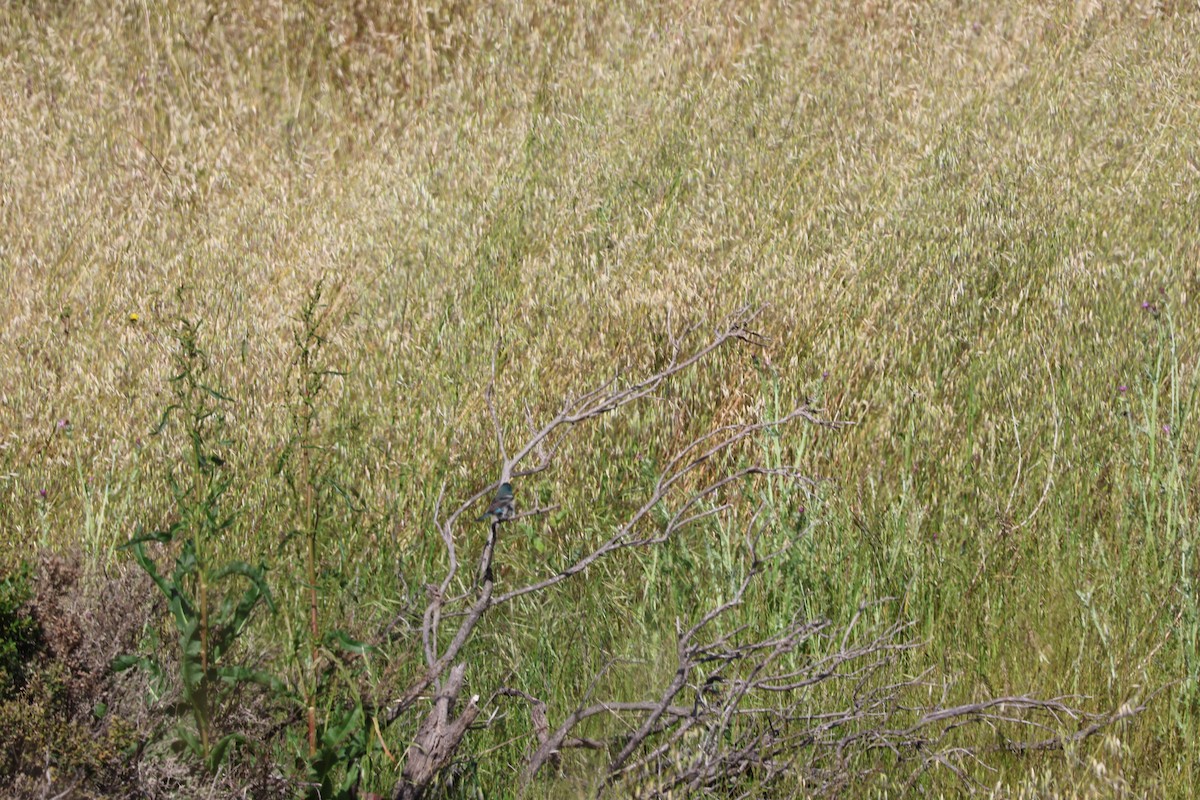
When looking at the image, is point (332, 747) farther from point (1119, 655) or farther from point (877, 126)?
point (877, 126)

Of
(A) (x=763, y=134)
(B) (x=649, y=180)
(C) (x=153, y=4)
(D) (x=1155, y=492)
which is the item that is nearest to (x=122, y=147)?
(C) (x=153, y=4)

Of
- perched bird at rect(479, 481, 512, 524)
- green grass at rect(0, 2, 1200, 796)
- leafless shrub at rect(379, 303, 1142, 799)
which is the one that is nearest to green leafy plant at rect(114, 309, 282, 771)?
green grass at rect(0, 2, 1200, 796)

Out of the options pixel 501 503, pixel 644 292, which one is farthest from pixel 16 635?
pixel 644 292

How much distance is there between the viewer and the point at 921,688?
2.53m

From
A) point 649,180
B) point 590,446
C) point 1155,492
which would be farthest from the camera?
point 649,180

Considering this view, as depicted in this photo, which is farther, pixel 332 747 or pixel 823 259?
pixel 823 259

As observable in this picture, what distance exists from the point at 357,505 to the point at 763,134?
2702 mm

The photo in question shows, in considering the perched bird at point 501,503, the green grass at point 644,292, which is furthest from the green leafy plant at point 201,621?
the perched bird at point 501,503

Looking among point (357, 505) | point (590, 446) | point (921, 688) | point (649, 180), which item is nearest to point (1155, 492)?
point (921, 688)

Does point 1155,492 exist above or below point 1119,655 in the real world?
above

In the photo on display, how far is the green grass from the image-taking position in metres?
2.75

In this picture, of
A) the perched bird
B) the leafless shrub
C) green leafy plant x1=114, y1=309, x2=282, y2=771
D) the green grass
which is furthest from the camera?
the green grass

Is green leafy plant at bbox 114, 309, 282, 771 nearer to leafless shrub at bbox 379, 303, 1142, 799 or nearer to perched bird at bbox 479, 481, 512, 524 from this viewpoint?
leafless shrub at bbox 379, 303, 1142, 799

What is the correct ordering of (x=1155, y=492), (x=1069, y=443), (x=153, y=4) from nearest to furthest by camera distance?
1. (x=1155, y=492)
2. (x=1069, y=443)
3. (x=153, y=4)
